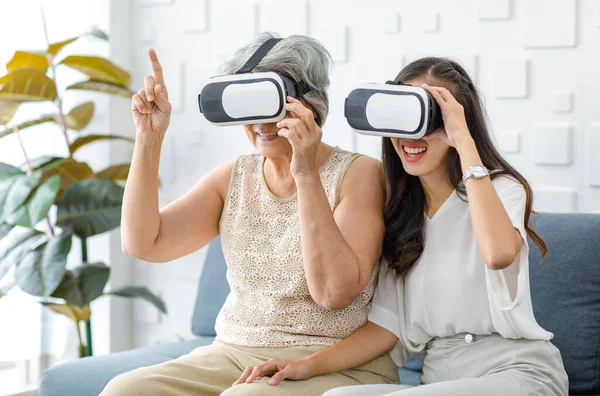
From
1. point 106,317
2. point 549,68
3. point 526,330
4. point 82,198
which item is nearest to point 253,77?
point 526,330

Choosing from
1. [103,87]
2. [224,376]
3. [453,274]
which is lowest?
[224,376]

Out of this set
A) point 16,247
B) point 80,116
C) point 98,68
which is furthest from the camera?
point 80,116

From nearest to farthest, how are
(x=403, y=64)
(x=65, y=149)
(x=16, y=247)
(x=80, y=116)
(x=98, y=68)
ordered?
(x=403, y=64) → (x=16, y=247) → (x=98, y=68) → (x=80, y=116) → (x=65, y=149)

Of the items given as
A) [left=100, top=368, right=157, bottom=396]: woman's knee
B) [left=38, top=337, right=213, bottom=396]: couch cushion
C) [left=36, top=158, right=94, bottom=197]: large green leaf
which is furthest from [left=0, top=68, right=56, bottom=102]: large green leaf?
[left=100, top=368, right=157, bottom=396]: woman's knee

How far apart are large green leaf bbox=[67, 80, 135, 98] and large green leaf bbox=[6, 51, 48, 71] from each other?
0.12m

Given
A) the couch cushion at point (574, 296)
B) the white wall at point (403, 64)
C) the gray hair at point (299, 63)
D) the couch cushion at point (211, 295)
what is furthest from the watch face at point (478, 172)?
the couch cushion at point (211, 295)

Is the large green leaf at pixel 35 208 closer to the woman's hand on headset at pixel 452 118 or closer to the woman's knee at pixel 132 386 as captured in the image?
the woman's knee at pixel 132 386

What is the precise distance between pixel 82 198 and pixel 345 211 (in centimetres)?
141

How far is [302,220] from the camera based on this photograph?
Answer: 167cm

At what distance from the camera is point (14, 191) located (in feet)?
8.71

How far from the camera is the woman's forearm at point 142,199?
182 centimetres

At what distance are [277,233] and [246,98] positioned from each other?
14.2 inches

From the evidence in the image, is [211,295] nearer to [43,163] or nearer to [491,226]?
[43,163]

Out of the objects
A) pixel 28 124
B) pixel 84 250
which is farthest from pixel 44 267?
pixel 28 124
